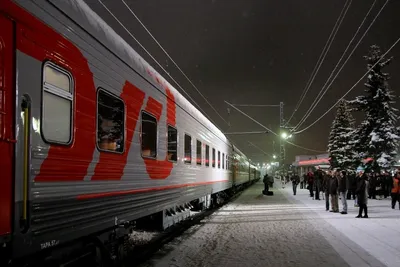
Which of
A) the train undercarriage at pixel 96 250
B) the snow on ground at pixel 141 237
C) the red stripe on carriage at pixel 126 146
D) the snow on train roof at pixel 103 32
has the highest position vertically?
the snow on train roof at pixel 103 32

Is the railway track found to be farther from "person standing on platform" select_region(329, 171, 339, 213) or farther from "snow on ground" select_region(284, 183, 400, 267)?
"person standing on platform" select_region(329, 171, 339, 213)

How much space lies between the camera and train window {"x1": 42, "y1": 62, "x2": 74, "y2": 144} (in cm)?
438

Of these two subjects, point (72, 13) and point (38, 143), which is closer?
point (38, 143)

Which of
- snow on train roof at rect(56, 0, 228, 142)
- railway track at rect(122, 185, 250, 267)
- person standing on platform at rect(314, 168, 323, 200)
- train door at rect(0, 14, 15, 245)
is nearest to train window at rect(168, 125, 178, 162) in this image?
snow on train roof at rect(56, 0, 228, 142)

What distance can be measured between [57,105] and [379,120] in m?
28.6

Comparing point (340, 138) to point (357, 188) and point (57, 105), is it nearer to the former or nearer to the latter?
point (357, 188)

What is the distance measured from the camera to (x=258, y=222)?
47.1ft

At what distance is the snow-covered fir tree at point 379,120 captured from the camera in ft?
98.3

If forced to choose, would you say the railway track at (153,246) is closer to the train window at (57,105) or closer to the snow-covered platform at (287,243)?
the snow-covered platform at (287,243)

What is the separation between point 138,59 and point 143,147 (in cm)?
147

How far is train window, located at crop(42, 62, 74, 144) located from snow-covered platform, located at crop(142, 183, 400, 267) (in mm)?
3989

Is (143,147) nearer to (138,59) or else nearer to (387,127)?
(138,59)

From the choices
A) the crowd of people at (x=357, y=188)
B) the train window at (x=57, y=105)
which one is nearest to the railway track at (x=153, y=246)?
the train window at (x=57, y=105)

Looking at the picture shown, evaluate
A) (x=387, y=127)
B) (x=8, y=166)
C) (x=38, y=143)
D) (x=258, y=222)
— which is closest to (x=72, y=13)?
(x=38, y=143)
